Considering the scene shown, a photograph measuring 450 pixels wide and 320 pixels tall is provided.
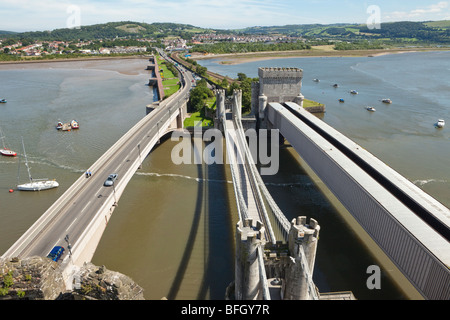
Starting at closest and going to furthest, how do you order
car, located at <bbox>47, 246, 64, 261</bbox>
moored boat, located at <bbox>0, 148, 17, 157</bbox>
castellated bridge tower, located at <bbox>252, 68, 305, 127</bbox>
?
car, located at <bbox>47, 246, 64, 261</bbox>
moored boat, located at <bbox>0, 148, 17, 157</bbox>
castellated bridge tower, located at <bbox>252, 68, 305, 127</bbox>

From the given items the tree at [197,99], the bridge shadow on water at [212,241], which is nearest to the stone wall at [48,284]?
the bridge shadow on water at [212,241]

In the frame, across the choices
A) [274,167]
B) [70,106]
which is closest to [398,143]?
[274,167]

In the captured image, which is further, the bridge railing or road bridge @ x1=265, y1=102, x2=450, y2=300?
the bridge railing

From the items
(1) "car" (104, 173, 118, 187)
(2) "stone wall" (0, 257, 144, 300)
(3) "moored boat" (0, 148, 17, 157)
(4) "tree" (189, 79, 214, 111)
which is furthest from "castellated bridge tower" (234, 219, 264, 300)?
(4) "tree" (189, 79, 214, 111)

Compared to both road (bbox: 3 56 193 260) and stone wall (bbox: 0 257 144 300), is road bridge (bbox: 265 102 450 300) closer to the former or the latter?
stone wall (bbox: 0 257 144 300)

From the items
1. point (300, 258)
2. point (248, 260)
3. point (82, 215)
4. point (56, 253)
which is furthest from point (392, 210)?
point (82, 215)

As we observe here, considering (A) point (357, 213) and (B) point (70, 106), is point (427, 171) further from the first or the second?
(B) point (70, 106)
